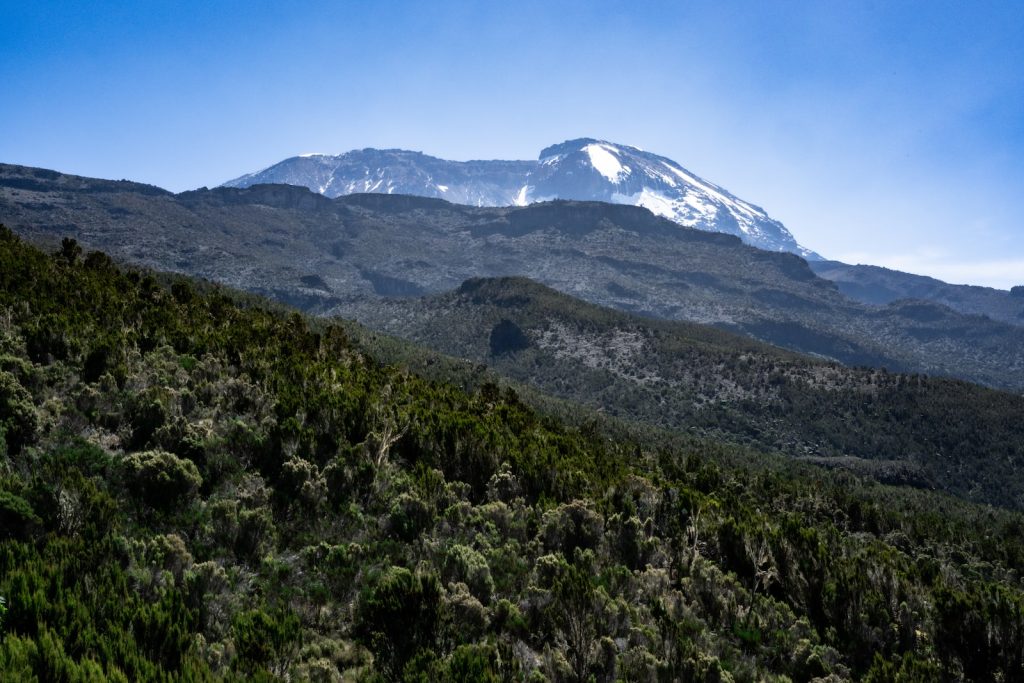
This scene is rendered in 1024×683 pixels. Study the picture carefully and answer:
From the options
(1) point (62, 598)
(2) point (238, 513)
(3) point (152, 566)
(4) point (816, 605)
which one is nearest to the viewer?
(1) point (62, 598)

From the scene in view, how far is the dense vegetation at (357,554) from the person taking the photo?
19.6 feet

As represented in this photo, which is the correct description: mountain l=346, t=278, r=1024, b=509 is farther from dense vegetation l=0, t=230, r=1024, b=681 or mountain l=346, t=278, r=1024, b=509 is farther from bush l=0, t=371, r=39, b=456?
bush l=0, t=371, r=39, b=456

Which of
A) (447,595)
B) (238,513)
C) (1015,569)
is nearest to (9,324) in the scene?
(238,513)

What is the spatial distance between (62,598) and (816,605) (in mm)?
10849

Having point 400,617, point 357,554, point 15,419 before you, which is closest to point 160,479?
point 15,419

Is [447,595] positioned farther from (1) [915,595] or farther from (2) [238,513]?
(1) [915,595]

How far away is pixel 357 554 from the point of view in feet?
27.6

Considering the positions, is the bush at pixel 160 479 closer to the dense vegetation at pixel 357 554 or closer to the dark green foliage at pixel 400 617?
the dense vegetation at pixel 357 554

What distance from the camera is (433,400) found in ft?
57.3

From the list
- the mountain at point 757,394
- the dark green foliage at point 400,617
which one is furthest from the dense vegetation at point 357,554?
the mountain at point 757,394

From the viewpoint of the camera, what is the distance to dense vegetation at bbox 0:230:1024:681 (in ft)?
19.6

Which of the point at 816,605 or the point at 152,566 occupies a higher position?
the point at 152,566

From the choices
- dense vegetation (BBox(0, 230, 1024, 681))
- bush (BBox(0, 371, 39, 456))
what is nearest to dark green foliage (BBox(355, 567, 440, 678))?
dense vegetation (BBox(0, 230, 1024, 681))

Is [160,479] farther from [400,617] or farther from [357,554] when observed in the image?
[400,617]
